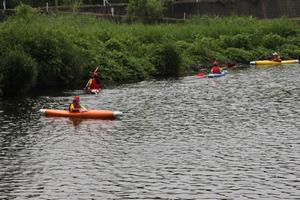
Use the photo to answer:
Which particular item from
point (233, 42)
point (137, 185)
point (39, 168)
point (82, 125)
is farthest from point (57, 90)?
point (233, 42)

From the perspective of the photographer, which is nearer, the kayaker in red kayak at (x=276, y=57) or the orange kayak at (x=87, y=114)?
→ the orange kayak at (x=87, y=114)

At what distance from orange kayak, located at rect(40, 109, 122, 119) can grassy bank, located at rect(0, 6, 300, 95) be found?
713 cm

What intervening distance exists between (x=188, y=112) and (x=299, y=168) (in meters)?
10.9

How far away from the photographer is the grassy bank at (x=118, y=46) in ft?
126

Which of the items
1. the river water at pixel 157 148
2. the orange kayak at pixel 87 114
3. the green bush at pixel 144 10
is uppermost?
the green bush at pixel 144 10

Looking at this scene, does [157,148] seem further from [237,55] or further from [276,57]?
[237,55]

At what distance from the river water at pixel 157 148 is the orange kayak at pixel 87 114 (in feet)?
1.32

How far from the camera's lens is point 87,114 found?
29109 mm

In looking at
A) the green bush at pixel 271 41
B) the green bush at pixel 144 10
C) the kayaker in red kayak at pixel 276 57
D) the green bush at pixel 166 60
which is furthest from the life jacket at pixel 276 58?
the green bush at pixel 144 10

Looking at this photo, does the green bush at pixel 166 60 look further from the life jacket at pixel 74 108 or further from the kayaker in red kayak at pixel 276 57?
the life jacket at pixel 74 108

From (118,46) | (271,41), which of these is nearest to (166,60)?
(118,46)

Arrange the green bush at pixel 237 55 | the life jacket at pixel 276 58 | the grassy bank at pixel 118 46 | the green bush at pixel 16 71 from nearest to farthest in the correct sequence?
the green bush at pixel 16 71
the grassy bank at pixel 118 46
the life jacket at pixel 276 58
the green bush at pixel 237 55

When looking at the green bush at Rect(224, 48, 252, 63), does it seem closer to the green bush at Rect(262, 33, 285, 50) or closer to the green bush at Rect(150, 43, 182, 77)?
the green bush at Rect(262, 33, 285, 50)

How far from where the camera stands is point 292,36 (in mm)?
67188
